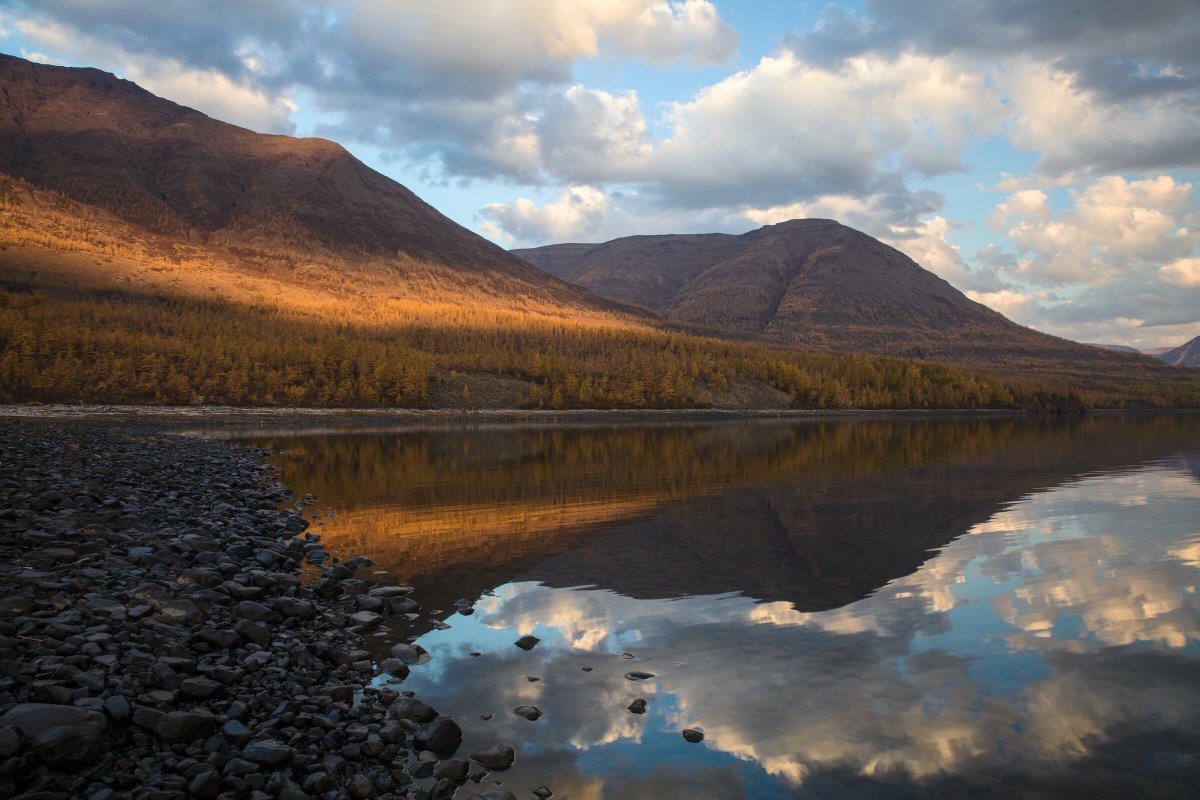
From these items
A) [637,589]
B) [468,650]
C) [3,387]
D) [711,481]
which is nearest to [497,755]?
[468,650]

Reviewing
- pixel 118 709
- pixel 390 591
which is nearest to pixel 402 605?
pixel 390 591

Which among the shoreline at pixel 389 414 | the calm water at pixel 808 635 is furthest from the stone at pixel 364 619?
the shoreline at pixel 389 414

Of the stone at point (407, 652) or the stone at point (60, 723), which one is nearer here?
the stone at point (60, 723)

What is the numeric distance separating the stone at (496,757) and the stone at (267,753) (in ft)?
6.32

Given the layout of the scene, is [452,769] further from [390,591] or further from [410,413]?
[410,413]

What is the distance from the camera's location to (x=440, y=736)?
25.8ft

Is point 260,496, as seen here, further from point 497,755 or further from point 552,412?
point 552,412

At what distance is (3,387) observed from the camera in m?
87.8

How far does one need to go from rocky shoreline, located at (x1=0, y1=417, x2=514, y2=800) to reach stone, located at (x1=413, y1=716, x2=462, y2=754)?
22 millimetres

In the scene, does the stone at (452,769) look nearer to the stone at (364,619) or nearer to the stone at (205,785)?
the stone at (205,785)

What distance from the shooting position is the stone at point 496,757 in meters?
7.52

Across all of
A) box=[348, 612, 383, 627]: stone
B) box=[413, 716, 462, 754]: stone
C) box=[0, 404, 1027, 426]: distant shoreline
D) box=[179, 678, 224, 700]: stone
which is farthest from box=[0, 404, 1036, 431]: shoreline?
box=[413, 716, 462, 754]: stone

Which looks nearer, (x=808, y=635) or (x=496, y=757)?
(x=496, y=757)

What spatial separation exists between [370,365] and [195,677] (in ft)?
429
